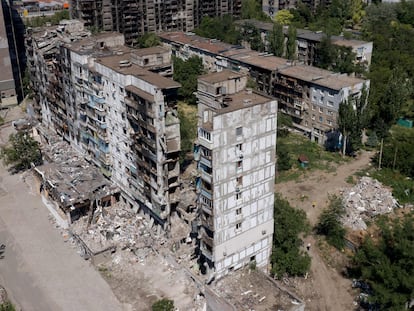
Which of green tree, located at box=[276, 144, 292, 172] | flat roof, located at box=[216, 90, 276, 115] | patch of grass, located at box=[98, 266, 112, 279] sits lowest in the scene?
patch of grass, located at box=[98, 266, 112, 279]

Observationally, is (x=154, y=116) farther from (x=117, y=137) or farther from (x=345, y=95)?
(x=345, y=95)

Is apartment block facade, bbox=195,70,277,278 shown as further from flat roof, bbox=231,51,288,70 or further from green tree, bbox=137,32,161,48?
green tree, bbox=137,32,161,48

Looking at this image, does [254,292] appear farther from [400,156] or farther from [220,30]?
[220,30]

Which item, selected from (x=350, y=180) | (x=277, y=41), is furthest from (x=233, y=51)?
(x=350, y=180)

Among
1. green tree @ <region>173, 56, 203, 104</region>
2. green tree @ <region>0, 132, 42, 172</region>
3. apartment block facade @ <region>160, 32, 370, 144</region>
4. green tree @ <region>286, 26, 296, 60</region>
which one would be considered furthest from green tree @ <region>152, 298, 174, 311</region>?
green tree @ <region>286, 26, 296, 60</region>

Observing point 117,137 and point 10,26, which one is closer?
point 117,137

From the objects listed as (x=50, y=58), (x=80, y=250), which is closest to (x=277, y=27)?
(x=50, y=58)

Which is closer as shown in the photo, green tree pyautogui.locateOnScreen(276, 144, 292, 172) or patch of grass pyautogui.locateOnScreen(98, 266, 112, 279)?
patch of grass pyautogui.locateOnScreen(98, 266, 112, 279)
